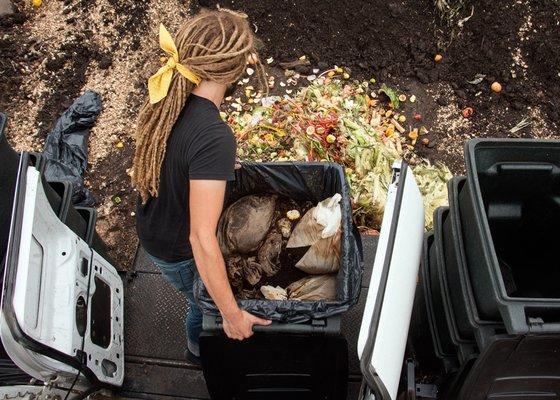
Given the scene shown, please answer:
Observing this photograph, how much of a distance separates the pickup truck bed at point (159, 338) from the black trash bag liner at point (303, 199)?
90cm

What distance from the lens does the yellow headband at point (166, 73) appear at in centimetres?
198

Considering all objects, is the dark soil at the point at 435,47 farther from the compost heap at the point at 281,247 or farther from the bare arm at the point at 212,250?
the bare arm at the point at 212,250

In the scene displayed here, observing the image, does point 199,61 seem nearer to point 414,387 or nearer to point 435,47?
point 414,387

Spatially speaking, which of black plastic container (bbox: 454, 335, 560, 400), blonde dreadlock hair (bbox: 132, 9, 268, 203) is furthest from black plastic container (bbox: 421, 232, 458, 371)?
blonde dreadlock hair (bbox: 132, 9, 268, 203)

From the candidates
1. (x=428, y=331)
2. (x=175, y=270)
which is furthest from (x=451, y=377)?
(x=175, y=270)

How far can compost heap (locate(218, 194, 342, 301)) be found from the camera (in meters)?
2.68

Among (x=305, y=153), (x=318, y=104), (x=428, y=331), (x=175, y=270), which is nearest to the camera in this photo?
(x=175, y=270)

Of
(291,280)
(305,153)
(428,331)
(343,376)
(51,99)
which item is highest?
(51,99)

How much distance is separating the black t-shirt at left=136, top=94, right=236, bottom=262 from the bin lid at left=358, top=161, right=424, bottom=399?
2.01 feet

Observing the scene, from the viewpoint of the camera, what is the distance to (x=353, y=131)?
3740 millimetres

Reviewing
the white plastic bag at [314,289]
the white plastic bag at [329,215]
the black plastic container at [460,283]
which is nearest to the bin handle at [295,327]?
the white plastic bag at [314,289]

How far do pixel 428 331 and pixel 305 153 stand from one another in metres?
1.45

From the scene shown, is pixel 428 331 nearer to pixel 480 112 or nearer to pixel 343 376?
pixel 343 376

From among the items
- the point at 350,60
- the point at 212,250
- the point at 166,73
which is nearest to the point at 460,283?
the point at 212,250
